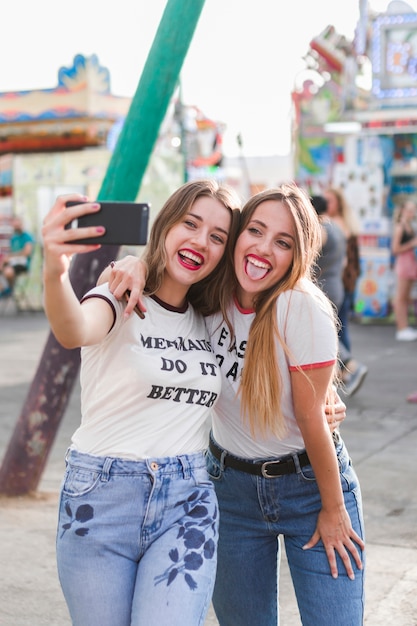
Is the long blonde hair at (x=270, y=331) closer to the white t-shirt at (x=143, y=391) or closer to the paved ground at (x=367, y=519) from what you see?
the white t-shirt at (x=143, y=391)

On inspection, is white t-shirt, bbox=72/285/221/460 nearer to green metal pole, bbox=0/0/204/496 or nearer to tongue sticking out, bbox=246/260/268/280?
tongue sticking out, bbox=246/260/268/280

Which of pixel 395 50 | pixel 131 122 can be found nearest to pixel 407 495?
pixel 131 122

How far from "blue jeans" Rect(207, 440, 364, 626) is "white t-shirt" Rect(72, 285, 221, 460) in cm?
26

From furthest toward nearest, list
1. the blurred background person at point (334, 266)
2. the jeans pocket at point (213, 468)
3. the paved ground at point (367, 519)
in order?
1. the blurred background person at point (334, 266)
2. the paved ground at point (367, 519)
3. the jeans pocket at point (213, 468)

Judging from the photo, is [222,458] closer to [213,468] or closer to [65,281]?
[213,468]

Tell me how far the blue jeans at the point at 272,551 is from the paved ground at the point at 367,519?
3.06 ft

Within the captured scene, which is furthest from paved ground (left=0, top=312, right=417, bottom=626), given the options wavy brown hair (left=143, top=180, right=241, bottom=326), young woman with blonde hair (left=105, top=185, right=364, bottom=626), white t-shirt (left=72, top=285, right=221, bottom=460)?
wavy brown hair (left=143, top=180, right=241, bottom=326)

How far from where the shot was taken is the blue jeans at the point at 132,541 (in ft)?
8.16

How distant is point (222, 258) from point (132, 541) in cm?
89

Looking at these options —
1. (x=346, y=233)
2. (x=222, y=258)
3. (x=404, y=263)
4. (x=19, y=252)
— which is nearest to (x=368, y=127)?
(x=404, y=263)

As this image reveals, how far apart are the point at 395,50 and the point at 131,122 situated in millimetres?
9641

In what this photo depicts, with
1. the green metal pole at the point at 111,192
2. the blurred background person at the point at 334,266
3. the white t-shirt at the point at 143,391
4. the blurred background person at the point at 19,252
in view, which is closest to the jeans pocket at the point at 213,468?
the white t-shirt at the point at 143,391

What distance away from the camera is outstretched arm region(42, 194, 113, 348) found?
2303mm

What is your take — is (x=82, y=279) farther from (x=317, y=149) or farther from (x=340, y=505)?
(x=317, y=149)
